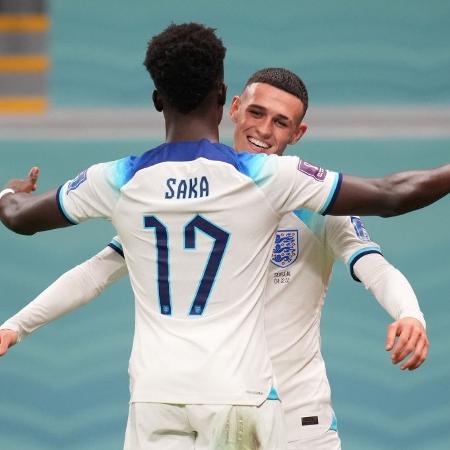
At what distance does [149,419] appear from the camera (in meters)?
2.41

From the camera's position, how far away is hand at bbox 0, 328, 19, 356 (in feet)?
8.98

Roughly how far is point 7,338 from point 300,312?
2.41 ft

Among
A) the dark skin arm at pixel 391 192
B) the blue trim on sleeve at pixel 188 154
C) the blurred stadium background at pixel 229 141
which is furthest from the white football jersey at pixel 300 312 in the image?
the blurred stadium background at pixel 229 141

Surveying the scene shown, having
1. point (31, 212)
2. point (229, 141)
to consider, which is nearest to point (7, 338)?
point (31, 212)

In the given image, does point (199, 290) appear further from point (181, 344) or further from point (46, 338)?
point (46, 338)

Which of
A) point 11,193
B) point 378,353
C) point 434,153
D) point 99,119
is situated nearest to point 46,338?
point 99,119

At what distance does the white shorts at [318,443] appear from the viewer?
9.80 ft

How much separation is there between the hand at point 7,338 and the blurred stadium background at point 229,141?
243 centimetres

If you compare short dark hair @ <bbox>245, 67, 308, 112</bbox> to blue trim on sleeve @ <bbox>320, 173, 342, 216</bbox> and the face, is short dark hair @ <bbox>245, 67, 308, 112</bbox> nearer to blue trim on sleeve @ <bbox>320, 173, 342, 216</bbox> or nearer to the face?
the face

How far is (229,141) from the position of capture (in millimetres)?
5211

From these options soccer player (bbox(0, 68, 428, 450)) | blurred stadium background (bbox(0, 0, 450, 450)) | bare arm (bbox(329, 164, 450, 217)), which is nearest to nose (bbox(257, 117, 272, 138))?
soccer player (bbox(0, 68, 428, 450))

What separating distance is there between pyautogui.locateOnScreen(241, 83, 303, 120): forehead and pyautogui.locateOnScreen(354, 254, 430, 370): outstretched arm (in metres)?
0.64

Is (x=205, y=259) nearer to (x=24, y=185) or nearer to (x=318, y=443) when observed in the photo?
(x=24, y=185)

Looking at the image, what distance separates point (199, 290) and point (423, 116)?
10.5 ft
